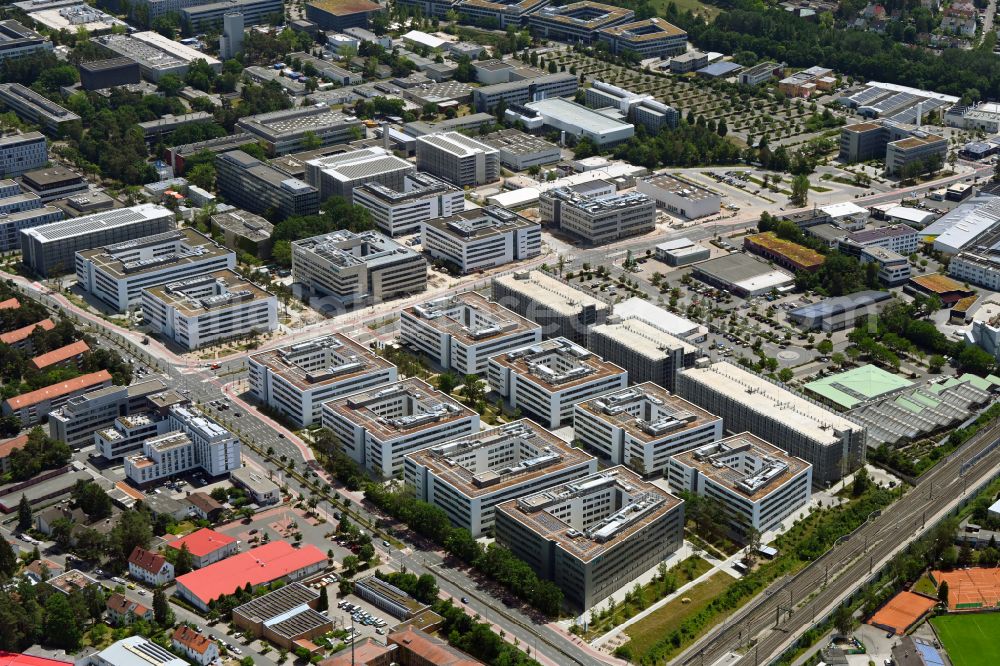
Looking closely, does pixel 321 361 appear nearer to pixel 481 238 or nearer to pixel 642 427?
pixel 642 427

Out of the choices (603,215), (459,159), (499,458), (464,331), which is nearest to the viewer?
(499,458)

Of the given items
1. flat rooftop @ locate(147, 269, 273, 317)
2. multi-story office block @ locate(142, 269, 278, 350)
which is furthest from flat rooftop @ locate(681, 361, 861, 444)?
flat rooftop @ locate(147, 269, 273, 317)

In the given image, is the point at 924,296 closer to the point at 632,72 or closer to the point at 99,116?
the point at 632,72

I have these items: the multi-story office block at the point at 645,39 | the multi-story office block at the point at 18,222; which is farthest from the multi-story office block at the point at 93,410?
the multi-story office block at the point at 645,39

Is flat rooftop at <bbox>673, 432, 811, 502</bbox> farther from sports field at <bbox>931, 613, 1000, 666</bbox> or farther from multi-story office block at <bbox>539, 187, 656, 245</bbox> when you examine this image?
multi-story office block at <bbox>539, 187, 656, 245</bbox>

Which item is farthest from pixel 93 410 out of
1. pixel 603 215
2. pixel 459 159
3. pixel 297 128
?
pixel 297 128

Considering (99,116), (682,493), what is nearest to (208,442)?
(682,493)
